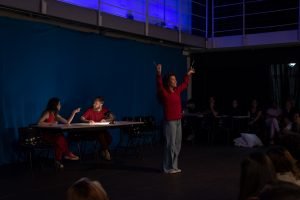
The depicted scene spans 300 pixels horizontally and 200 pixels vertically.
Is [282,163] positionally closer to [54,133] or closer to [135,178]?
[135,178]

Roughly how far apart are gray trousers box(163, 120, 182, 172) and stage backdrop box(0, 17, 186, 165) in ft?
8.48

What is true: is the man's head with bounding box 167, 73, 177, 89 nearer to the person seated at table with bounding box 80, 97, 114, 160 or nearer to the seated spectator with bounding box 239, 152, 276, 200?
the person seated at table with bounding box 80, 97, 114, 160

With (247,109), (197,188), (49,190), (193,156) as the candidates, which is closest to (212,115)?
(247,109)

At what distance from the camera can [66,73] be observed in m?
8.30

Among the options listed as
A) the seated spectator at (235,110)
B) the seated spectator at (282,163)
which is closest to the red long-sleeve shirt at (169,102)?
the seated spectator at (282,163)

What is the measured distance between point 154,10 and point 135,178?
562 centimetres

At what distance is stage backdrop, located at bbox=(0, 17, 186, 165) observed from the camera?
7.25 m

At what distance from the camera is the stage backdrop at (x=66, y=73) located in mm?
7254

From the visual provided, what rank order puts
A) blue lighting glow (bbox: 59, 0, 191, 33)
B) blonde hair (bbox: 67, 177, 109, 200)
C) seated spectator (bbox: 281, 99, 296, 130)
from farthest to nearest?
seated spectator (bbox: 281, 99, 296, 130), blue lighting glow (bbox: 59, 0, 191, 33), blonde hair (bbox: 67, 177, 109, 200)

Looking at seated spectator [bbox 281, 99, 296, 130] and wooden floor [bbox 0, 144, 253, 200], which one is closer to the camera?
wooden floor [bbox 0, 144, 253, 200]

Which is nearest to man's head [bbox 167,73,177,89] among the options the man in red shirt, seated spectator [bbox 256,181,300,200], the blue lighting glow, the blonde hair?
the man in red shirt

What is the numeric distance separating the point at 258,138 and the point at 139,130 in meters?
3.18

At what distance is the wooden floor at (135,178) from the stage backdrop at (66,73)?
1.02 meters

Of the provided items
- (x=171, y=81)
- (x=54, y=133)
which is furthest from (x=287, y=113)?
(x=54, y=133)
